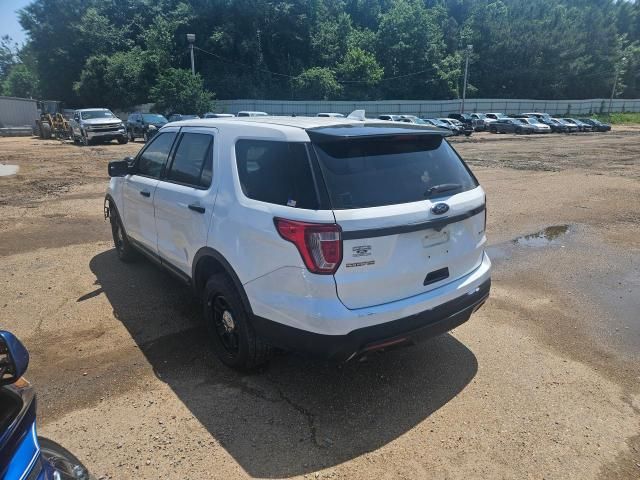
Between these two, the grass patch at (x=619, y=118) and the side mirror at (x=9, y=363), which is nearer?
the side mirror at (x=9, y=363)

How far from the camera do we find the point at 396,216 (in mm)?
2871

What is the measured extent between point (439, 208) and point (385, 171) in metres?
0.43

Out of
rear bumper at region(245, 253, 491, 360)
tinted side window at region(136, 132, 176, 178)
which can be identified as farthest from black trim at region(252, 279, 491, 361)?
tinted side window at region(136, 132, 176, 178)

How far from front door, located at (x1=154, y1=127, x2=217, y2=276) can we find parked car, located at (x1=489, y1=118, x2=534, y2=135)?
41.6 meters

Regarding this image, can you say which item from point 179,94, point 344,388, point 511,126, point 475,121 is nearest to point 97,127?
point 179,94

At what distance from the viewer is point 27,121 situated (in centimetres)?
4144

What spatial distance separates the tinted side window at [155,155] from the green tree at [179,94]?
39233mm

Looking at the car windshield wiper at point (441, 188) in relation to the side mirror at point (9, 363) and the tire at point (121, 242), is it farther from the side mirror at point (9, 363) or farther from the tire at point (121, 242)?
the tire at point (121, 242)

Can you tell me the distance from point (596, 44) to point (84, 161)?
84.9 m

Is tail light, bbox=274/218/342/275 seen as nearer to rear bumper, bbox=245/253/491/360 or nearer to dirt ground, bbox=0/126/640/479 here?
rear bumper, bbox=245/253/491/360

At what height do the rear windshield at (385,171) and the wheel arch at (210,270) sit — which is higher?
the rear windshield at (385,171)

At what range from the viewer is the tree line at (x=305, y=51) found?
4825 cm

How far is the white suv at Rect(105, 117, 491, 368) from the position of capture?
277 centimetres

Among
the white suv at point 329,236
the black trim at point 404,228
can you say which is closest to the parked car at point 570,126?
the white suv at point 329,236
